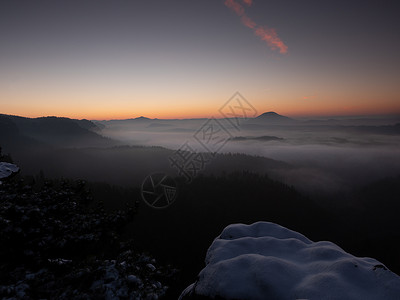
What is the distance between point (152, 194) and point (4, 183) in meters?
125

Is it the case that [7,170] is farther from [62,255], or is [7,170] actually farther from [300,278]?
[300,278]

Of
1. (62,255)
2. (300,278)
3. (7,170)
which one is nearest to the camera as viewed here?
(300,278)

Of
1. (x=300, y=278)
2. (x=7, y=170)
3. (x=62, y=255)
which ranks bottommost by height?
(x=62, y=255)

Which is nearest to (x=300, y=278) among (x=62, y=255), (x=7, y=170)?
(x=62, y=255)

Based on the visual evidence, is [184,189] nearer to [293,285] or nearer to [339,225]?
[293,285]

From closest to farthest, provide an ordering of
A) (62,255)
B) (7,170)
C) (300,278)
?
(300,278) → (62,255) → (7,170)

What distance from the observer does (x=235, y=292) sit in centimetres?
521

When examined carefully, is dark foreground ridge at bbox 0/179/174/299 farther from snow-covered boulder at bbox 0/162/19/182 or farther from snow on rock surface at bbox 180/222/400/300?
snow on rock surface at bbox 180/222/400/300

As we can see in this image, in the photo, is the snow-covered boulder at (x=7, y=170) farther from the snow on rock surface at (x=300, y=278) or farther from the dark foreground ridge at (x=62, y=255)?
the snow on rock surface at (x=300, y=278)

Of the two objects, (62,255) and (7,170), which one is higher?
(7,170)

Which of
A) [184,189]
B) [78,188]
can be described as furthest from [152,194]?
[78,188]

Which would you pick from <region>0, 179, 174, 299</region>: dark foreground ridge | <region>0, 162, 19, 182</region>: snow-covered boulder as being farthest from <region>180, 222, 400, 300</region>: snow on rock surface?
<region>0, 162, 19, 182</region>: snow-covered boulder

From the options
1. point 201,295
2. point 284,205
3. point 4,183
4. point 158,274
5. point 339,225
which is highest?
point 4,183

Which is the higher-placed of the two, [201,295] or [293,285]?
[293,285]
